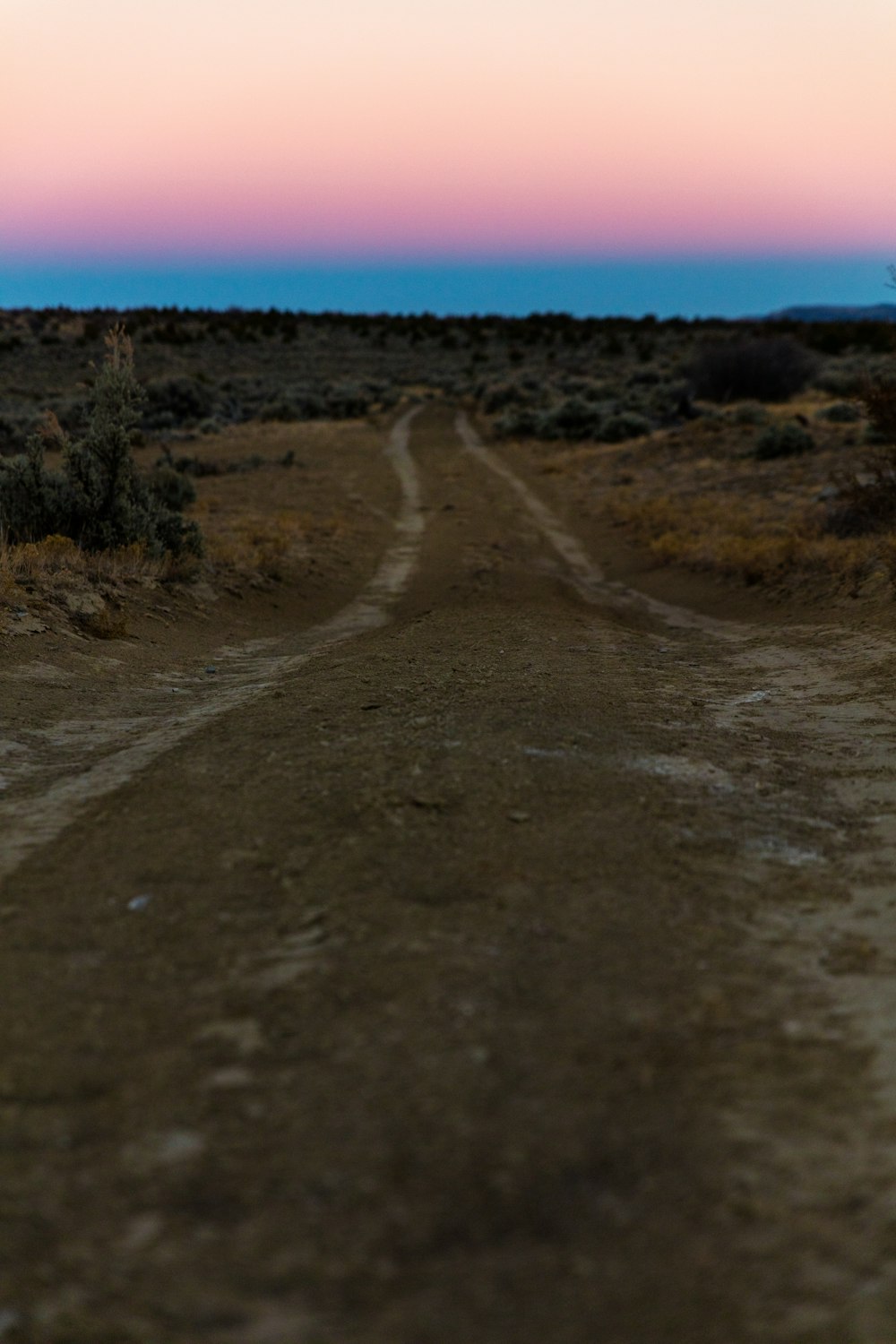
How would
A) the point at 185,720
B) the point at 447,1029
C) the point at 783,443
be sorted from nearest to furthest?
the point at 447,1029 → the point at 185,720 → the point at 783,443

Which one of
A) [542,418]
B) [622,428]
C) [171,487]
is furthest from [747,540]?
[542,418]

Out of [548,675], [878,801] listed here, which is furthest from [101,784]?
[878,801]

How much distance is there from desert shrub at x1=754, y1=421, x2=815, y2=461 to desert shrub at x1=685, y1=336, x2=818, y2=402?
13.3m

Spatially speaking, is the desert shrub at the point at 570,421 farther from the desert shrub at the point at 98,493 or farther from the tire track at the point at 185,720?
the desert shrub at the point at 98,493

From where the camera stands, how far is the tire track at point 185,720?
15.7 feet

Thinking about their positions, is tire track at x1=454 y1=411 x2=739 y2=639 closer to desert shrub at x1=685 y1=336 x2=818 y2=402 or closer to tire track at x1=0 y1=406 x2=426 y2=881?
tire track at x1=0 y1=406 x2=426 y2=881

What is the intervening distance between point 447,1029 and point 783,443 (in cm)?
2117

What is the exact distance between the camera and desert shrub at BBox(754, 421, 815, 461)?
71.7 feet

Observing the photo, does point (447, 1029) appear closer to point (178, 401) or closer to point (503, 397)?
point (178, 401)

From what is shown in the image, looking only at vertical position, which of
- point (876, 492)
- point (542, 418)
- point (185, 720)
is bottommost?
point (185, 720)

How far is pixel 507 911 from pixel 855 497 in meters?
11.9

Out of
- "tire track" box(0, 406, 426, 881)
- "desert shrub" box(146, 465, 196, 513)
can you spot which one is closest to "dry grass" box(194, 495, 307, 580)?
"desert shrub" box(146, 465, 196, 513)

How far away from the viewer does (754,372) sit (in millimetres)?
35062

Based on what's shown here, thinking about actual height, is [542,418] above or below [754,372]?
below
